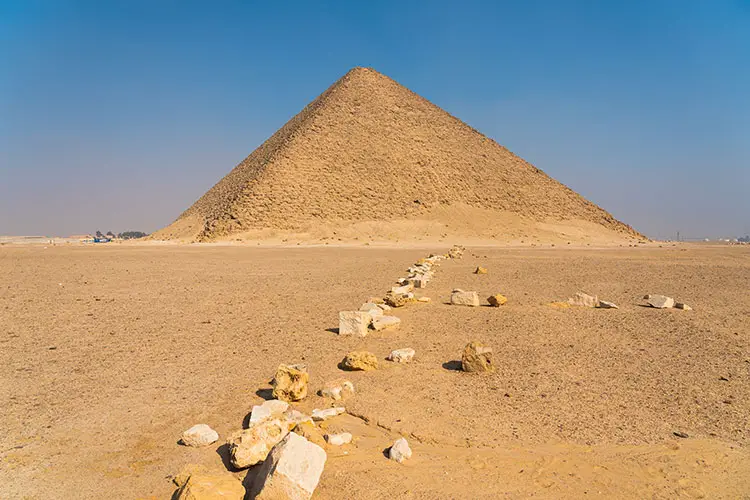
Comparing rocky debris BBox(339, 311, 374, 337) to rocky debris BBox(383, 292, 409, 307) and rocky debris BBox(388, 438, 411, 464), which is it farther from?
rocky debris BBox(388, 438, 411, 464)

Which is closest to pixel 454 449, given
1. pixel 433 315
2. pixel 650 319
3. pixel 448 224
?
pixel 433 315

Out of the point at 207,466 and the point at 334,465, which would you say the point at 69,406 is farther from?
the point at 334,465

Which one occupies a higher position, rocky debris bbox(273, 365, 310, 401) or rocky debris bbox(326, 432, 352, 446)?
rocky debris bbox(273, 365, 310, 401)

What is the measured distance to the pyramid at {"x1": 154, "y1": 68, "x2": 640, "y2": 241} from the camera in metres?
41.5

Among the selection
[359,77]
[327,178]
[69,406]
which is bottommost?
[69,406]

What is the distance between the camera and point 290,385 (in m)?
3.74

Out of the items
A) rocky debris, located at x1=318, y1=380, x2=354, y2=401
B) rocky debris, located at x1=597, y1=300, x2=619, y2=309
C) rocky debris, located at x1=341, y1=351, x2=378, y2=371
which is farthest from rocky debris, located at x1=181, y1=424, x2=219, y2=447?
rocky debris, located at x1=597, y1=300, x2=619, y2=309

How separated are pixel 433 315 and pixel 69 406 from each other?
4.79 m

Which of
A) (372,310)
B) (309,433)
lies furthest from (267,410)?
(372,310)

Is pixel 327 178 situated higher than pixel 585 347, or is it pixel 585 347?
pixel 327 178

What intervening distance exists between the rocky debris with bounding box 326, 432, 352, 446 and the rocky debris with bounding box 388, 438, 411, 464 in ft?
0.97

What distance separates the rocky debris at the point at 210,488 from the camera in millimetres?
2289

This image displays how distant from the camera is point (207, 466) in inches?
109

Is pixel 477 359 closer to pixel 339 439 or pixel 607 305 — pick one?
pixel 339 439
